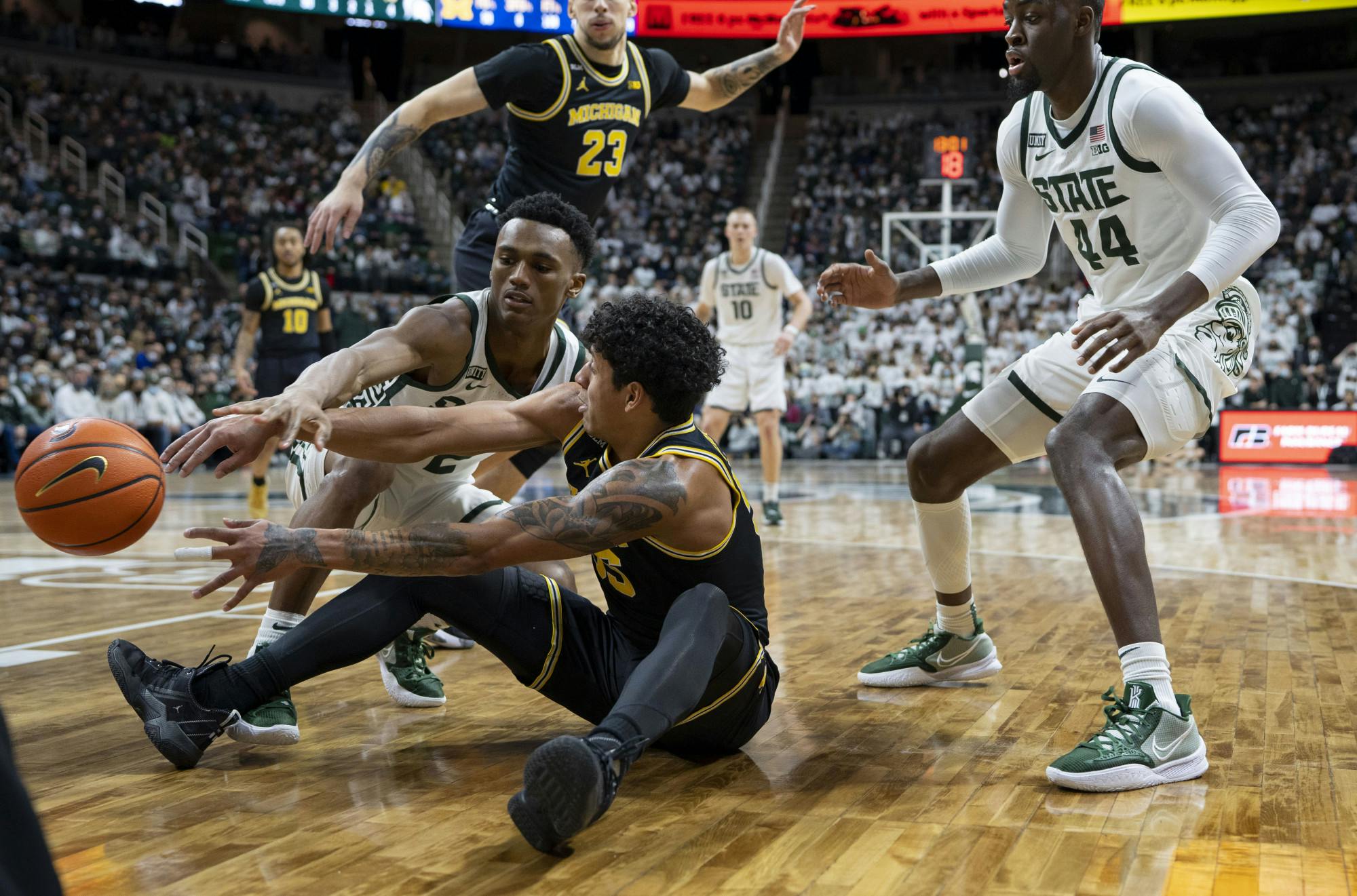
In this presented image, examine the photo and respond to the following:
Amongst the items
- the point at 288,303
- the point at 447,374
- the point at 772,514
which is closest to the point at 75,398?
the point at 288,303

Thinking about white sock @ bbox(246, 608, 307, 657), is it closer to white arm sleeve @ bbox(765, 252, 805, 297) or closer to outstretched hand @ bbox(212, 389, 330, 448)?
outstretched hand @ bbox(212, 389, 330, 448)

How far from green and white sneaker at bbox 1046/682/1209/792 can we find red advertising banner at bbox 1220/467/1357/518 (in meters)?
7.72

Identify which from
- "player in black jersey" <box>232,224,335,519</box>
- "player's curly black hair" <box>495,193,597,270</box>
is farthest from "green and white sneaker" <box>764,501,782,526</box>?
"player's curly black hair" <box>495,193,597,270</box>

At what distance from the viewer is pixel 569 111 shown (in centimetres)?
476

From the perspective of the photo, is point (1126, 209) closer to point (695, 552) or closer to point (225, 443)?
point (695, 552)

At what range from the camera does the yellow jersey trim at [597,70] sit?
473 cm

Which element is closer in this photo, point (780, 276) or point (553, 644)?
point (553, 644)

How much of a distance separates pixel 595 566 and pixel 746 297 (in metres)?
7.09

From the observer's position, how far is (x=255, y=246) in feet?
68.7

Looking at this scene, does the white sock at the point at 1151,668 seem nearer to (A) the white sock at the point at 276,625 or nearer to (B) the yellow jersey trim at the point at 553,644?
(B) the yellow jersey trim at the point at 553,644

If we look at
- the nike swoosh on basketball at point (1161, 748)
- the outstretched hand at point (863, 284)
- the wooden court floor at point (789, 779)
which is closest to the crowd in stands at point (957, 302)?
the wooden court floor at point (789, 779)

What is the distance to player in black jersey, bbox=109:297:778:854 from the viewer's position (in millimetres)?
2580

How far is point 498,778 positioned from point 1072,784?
1.34m

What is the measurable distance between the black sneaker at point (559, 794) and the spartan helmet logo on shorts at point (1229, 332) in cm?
213
